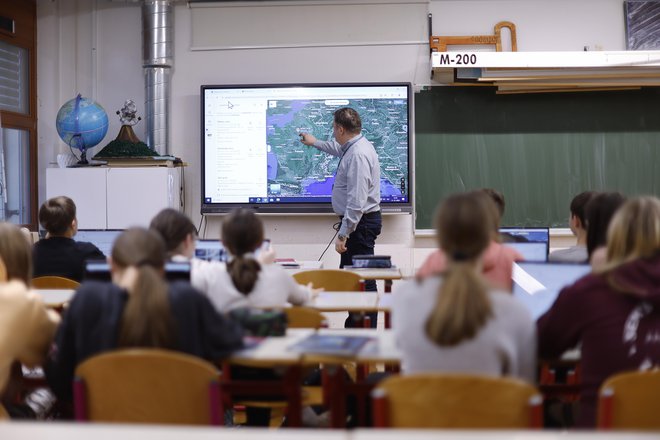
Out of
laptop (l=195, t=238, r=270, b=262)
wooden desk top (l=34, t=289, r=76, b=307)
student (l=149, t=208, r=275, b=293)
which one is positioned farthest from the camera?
laptop (l=195, t=238, r=270, b=262)

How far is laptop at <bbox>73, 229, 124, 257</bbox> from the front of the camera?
4.73 m

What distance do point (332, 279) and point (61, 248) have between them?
151 cm

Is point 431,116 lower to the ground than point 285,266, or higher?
higher

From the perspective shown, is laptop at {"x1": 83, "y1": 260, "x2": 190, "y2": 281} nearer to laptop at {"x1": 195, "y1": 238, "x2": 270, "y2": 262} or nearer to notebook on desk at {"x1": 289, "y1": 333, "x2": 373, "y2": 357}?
notebook on desk at {"x1": 289, "y1": 333, "x2": 373, "y2": 357}

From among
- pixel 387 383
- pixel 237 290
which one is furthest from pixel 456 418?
pixel 237 290

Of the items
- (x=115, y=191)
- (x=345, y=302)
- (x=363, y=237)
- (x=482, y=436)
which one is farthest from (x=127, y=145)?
(x=482, y=436)

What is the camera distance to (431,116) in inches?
270

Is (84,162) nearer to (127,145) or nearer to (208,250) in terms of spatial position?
(127,145)

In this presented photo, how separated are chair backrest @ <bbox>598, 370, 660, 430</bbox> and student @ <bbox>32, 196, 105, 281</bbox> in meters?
3.06

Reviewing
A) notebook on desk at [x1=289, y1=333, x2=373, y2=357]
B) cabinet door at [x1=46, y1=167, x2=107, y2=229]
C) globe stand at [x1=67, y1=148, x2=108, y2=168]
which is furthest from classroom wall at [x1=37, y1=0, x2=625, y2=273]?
notebook on desk at [x1=289, y1=333, x2=373, y2=357]

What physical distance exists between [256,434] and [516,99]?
5672 millimetres

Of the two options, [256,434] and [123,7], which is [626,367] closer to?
[256,434]

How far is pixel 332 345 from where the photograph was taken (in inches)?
101

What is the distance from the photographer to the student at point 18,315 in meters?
2.48
